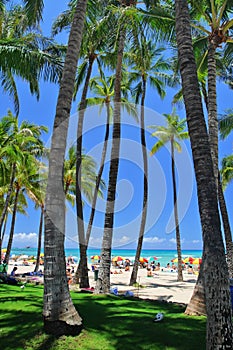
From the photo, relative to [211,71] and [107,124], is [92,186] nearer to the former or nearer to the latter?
[107,124]

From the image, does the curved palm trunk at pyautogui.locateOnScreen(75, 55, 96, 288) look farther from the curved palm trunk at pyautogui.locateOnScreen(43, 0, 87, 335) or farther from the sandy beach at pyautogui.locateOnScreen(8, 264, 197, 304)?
the curved palm trunk at pyautogui.locateOnScreen(43, 0, 87, 335)

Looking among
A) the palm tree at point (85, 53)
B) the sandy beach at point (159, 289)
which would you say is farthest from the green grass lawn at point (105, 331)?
the sandy beach at point (159, 289)

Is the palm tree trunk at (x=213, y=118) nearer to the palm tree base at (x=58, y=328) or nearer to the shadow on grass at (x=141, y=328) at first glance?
the shadow on grass at (x=141, y=328)

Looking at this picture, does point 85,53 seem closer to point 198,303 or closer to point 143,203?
point 143,203

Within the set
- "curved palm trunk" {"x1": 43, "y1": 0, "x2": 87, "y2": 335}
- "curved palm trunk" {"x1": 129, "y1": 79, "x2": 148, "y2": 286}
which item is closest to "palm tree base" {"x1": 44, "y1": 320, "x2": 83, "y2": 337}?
"curved palm trunk" {"x1": 43, "y1": 0, "x2": 87, "y2": 335}

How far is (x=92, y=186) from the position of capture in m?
28.6

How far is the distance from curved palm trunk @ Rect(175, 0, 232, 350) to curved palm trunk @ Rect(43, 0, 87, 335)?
252 centimetres

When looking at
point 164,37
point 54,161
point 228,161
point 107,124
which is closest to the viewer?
point 54,161

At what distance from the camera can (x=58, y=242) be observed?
5.78 meters

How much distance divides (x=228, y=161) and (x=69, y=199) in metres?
15.6

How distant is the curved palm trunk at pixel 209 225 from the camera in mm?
4133

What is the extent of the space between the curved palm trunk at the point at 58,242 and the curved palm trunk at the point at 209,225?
2.52 meters

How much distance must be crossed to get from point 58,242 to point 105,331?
199 centimetres

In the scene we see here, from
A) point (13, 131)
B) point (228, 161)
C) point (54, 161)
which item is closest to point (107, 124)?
Result: point (13, 131)
